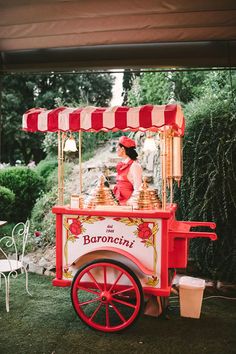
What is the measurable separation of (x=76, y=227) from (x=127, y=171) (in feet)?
3.54

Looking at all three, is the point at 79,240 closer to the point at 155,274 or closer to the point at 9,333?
the point at 155,274

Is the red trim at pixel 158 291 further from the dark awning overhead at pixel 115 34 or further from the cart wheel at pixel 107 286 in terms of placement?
the dark awning overhead at pixel 115 34

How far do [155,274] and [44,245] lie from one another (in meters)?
3.43

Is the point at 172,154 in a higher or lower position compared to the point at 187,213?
higher

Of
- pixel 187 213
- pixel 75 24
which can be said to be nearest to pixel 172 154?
pixel 187 213

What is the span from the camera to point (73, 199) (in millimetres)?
3801

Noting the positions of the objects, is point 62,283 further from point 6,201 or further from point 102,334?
point 6,201

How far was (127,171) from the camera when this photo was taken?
4.46 m

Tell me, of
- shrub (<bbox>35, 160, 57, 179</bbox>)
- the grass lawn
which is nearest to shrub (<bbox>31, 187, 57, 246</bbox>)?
shrub (<bbox>35, 160, 57, 179</bbox>)

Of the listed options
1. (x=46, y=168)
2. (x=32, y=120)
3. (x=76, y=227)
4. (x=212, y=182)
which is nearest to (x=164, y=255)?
(x=76, y=227)

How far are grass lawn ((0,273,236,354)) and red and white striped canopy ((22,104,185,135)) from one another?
202 centimetres

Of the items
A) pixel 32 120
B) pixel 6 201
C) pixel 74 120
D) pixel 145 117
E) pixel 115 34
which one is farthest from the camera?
pixel 6 201

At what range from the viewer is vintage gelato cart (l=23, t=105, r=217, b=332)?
348 cm

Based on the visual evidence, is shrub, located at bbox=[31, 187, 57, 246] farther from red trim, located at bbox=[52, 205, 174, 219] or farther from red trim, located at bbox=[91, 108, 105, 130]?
red trim, located at bbox=[91, 108, 105, 130]
